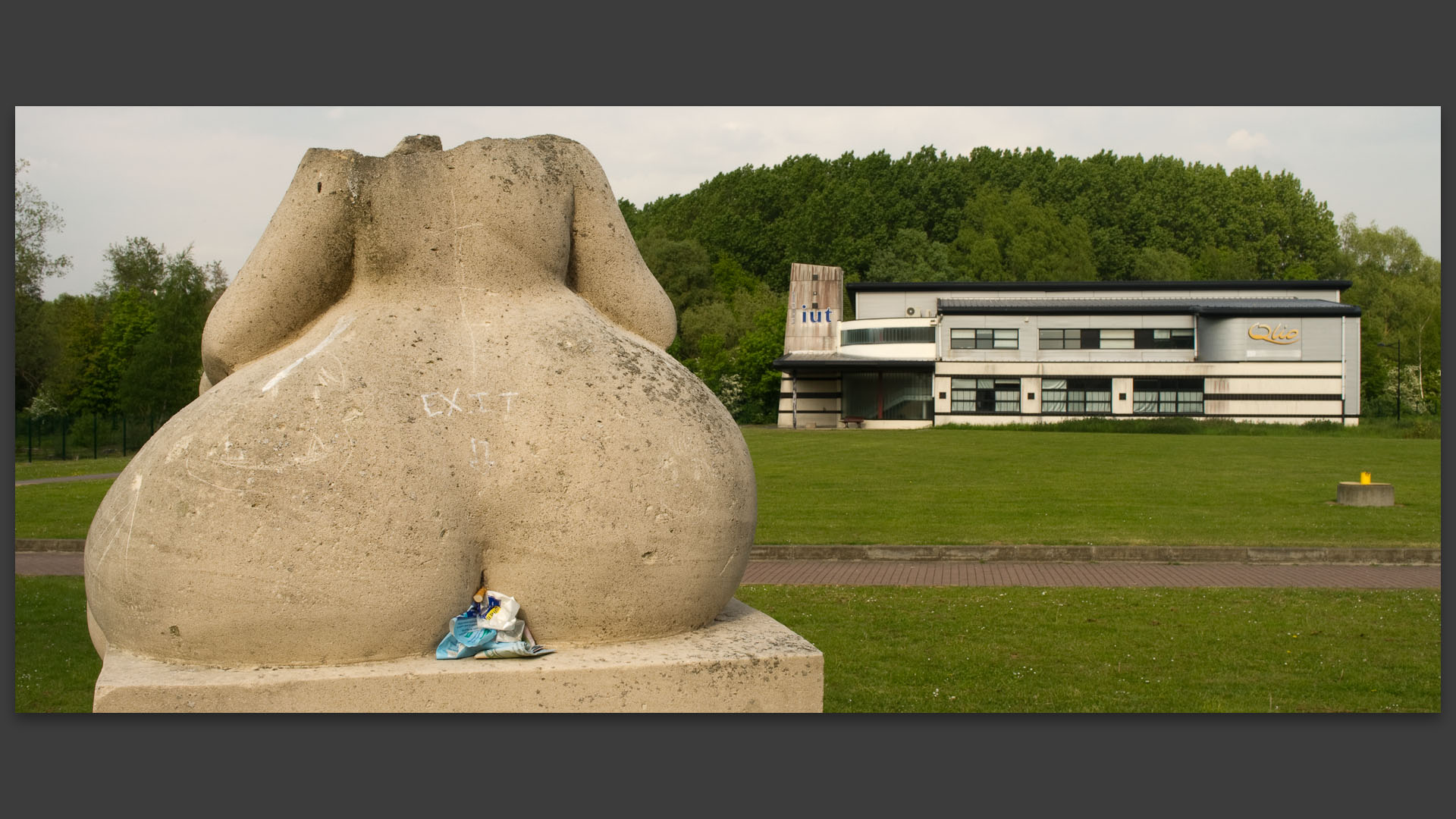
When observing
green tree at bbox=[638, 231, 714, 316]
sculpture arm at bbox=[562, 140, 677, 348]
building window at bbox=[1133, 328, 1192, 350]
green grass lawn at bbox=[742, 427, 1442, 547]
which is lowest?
green grass lawn at bbox=[742, 427, 1442, 547]

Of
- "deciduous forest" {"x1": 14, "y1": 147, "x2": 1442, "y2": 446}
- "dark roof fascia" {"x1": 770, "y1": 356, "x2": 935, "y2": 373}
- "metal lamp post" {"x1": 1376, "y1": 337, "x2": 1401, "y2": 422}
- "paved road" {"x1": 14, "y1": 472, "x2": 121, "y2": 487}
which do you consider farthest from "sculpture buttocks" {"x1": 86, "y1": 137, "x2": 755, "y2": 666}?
"metal lamp post" {"x1": 1376, "y1": 337, "x2": 1401, "y2": 422}

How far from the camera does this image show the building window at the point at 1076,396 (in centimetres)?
5669

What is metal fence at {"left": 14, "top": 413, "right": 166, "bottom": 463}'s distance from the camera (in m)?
28.5

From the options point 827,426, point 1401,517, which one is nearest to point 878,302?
point 827,426

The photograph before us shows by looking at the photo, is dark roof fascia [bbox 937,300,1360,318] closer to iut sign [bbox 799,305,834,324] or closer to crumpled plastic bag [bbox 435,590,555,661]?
iut sign [bbox 799,305,834,324]

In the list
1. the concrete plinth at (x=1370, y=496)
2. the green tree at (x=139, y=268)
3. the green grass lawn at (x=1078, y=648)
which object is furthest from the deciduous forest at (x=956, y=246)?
the green grass lawn at (x=1078, y=648)

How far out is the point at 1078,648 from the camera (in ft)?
30.9

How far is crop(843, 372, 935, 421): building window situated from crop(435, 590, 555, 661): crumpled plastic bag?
53.5 metres

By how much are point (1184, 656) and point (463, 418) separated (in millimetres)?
6417

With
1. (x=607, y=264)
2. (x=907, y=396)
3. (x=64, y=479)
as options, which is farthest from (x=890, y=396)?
(x=607, y=264)

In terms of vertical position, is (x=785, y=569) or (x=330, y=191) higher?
(x=330, y=191)

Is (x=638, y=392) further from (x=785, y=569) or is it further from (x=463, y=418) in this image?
(x=785, y=569)

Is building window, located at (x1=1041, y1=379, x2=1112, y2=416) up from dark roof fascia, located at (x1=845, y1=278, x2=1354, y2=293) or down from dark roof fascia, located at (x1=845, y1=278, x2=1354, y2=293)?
down

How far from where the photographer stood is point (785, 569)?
14.3 m
